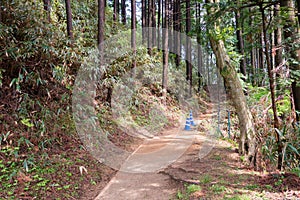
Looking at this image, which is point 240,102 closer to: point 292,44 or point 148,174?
point 292,44

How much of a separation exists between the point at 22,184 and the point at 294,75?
474 centimetres

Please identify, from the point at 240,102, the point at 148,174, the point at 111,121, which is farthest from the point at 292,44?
the point at 111,121

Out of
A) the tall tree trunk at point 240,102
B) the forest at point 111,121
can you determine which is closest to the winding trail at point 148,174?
the forest at point 111,121

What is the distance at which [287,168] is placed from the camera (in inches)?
148

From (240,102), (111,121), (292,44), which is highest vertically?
(292,44)

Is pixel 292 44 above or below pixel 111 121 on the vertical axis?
above

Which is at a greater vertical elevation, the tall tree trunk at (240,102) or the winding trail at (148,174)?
the tall tree trunk at (240,102)

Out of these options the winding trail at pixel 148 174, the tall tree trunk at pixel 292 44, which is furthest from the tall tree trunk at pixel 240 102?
the winding trail at pixel 148 174

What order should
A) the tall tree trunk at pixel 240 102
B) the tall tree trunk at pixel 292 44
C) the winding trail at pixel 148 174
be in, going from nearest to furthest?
the winding trail at pixel 148 174
the tall tree trunk at pixel 292 44
the tall tree trunk at pixel 240 102

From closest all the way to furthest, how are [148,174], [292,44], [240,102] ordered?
[292,44], [148,174], [240,102]

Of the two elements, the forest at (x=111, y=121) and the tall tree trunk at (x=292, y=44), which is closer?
the forest at (x=111, y=121)

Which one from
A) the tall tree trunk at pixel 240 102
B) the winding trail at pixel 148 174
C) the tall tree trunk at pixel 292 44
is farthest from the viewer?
the tall tree trunk at pixel 240 102

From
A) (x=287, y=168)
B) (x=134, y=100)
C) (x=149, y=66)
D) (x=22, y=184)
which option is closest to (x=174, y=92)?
(x=149, y=66)

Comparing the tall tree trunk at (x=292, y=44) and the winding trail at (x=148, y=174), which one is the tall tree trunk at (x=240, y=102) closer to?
the tall tree trunk at (x=292, y=44)
